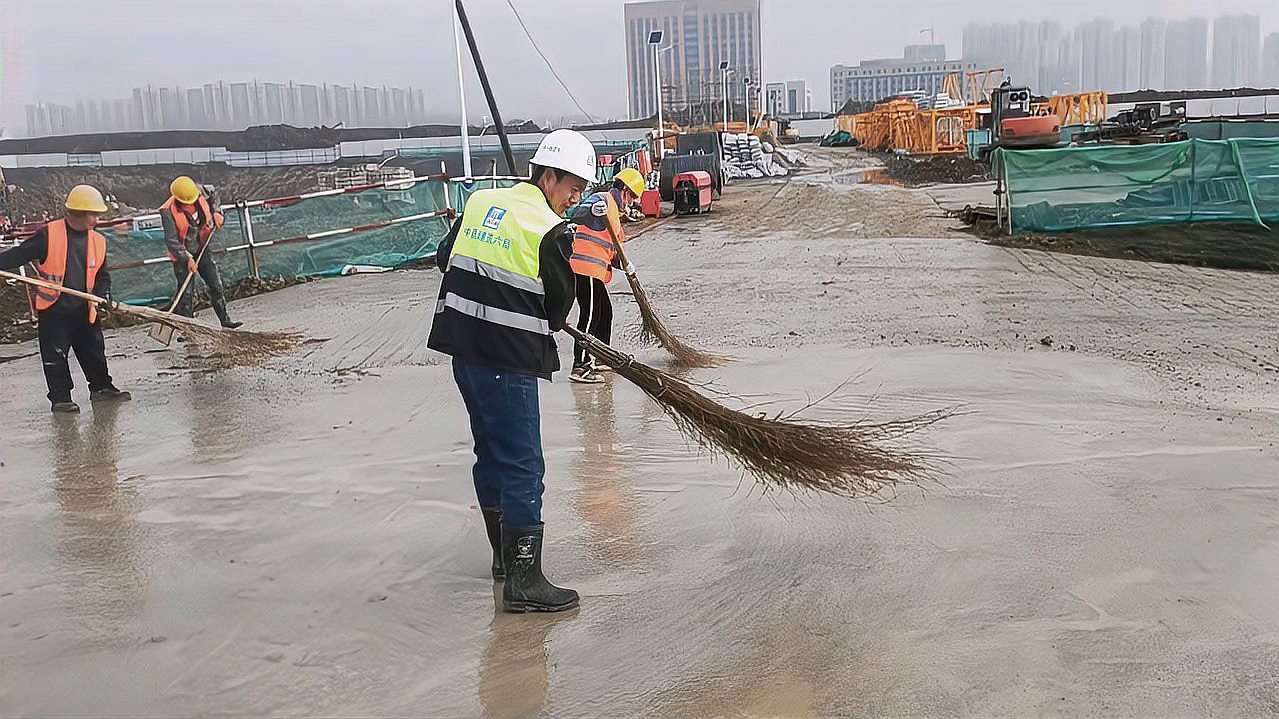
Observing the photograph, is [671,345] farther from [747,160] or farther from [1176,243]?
[747,160]

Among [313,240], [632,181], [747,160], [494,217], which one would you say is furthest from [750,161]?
[494,217]

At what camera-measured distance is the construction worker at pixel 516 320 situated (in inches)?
145

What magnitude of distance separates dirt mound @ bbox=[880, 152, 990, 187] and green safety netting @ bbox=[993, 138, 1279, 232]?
14504 mm

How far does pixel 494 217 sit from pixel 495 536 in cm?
127

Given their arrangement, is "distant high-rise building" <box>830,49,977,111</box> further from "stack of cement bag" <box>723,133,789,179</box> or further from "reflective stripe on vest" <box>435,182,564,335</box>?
"reflective stripe on vest" <box>435,182,564,335</box>

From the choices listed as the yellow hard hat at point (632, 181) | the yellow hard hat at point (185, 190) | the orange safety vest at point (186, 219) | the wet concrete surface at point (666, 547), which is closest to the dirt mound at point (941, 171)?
the yellow hard hat at point (632, 181)

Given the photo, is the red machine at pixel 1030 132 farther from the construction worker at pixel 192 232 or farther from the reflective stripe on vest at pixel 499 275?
the reflective stripe on vest at pixel 499 275

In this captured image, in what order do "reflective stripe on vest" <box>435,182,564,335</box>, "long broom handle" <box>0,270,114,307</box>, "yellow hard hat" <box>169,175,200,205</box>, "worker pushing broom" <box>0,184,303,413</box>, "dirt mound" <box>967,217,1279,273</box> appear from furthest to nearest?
"dirt mound" <box>967,217,1279,273</box> < "yellow hard hat" <box>169,175,200,205</box> < "worker pushing broom" <box>0,184,303,413</box> < "long broom handle" <box>0,270,114,307</box> < "reflective stripe on vest" <box>435,182,564,335</box>

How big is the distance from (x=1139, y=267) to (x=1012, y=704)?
10046 millimetres

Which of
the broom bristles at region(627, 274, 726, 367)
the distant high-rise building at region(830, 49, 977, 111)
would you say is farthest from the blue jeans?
the distant high-rise building at region(830, 49, 977, 111)

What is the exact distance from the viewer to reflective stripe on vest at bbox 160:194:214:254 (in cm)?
973

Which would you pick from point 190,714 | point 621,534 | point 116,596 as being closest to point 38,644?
point 116,596

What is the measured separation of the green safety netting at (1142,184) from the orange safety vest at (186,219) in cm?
1046

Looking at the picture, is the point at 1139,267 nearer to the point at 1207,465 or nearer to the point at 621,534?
the point at 1207,465
